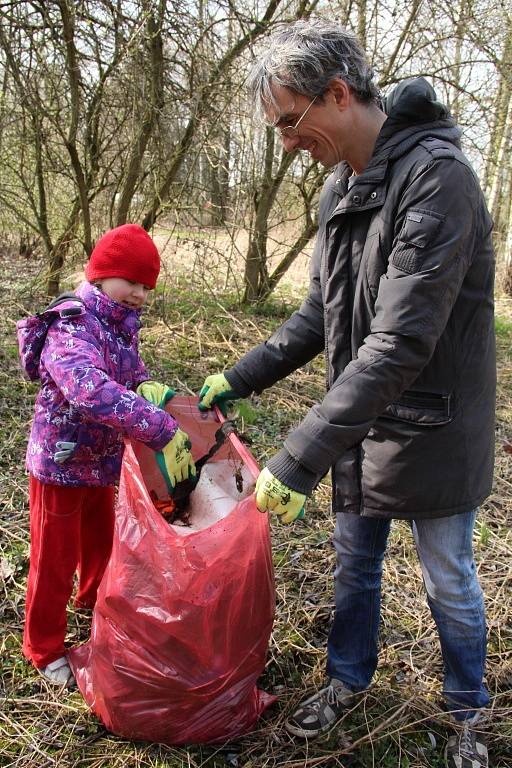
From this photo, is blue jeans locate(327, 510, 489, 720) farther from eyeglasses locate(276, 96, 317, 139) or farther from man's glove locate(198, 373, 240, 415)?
eyeglasses locate(276, 96, 317, 139)

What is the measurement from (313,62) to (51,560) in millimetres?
1572

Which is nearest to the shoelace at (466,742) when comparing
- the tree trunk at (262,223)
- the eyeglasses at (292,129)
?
the eyeglasses at (292,129)

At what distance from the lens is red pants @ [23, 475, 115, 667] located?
1.83m

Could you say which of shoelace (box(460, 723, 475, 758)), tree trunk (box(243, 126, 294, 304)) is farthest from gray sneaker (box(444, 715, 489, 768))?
tree trunk (box(243, 126, 294, 304))

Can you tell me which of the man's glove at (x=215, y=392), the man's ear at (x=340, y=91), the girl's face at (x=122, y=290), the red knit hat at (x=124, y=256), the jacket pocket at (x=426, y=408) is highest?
the man's ear at (x=340, y=91)

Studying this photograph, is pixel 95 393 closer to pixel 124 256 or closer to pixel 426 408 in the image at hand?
pixel 124 256

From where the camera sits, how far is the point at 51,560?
1860 mm

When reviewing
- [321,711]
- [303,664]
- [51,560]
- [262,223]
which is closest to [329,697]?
[321,711]

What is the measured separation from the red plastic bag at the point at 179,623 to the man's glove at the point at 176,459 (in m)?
0.10

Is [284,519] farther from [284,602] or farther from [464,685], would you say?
[284,602]

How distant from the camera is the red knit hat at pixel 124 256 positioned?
1.73m

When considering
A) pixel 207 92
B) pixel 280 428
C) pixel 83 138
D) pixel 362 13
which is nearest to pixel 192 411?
pixel 280 428

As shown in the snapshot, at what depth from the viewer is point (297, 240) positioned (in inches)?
238

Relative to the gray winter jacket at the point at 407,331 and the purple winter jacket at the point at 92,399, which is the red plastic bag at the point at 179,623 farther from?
the gray winter jacket at the point at 407,331
